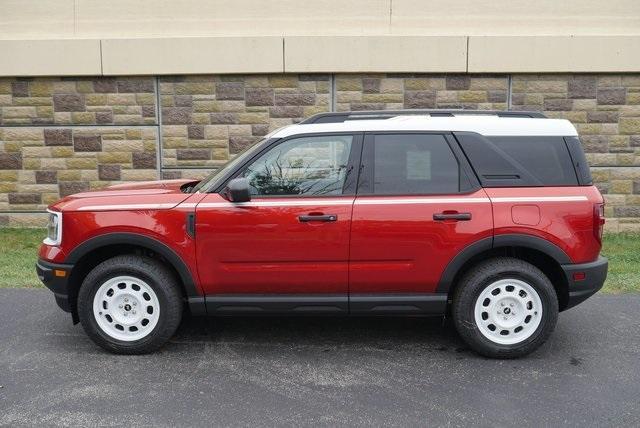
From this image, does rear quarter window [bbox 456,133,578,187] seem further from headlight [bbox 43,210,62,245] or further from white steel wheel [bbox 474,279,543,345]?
headlight [bbox 43,210,62,245]

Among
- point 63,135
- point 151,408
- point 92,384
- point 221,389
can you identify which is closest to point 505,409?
point 221,389

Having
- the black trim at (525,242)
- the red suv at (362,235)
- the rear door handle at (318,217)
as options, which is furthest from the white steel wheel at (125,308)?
the black trim at (525,242)

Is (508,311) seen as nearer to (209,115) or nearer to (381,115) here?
(381,115)

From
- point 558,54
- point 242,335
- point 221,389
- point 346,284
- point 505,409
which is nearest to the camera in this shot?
point 505,409

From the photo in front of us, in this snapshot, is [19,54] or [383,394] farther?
[19,54]

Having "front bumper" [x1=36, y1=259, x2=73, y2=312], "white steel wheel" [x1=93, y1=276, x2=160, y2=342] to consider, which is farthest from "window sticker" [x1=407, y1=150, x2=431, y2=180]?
"front bumper" [x1=36, y1=259, x2=73, y2=312]

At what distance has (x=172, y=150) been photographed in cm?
923

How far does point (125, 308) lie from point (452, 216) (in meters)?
2.51

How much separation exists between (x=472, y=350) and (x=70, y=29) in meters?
7.69

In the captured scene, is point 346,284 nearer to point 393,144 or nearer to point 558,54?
point 393,144

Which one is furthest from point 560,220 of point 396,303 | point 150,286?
point 150,286

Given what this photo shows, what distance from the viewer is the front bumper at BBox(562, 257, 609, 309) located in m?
4.47

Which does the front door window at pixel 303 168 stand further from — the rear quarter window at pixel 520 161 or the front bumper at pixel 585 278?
the front bumper at pixel 585 278

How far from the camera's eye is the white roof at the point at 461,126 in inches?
180
